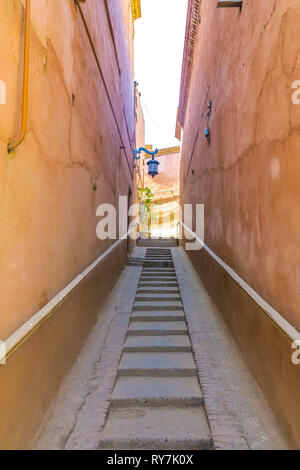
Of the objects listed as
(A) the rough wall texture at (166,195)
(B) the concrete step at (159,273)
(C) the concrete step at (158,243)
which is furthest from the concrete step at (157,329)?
(A) the rough wall texture at (166,195)

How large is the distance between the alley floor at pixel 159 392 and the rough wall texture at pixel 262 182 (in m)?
0.26

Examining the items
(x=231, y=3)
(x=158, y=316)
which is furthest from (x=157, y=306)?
(x=231, y=3)

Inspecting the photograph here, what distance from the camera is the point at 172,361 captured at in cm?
315

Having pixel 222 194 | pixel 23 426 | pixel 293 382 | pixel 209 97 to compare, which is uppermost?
pixel 209 97

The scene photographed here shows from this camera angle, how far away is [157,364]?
10.1 feet

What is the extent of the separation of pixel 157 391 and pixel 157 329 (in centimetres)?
115

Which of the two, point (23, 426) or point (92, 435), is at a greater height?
point (23, 426)

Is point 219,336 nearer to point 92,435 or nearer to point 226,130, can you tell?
point 92,435

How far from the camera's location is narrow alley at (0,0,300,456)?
1.88 metres

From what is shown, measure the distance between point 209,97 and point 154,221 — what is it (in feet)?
57.2

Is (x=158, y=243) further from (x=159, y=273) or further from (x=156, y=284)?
(x=156, y=284)

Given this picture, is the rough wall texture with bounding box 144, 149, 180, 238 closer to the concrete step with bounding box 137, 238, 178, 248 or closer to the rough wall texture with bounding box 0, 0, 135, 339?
the concrete step with bounding box 137, 238, 178, 248

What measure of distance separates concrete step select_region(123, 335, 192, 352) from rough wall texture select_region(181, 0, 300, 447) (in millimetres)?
652

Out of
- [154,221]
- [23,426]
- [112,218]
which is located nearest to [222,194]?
[112,218]
